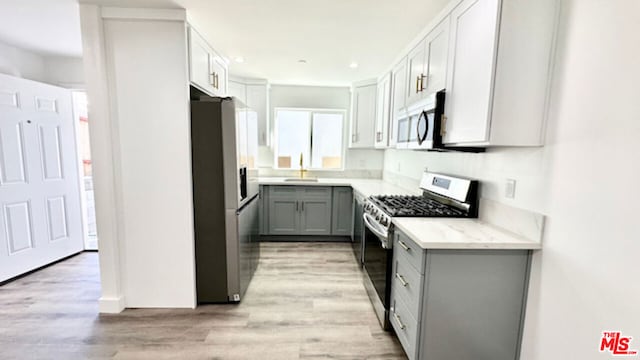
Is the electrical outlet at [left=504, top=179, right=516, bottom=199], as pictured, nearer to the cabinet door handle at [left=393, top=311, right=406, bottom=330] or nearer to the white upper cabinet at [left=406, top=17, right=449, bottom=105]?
the white upper cabinet at [left=406, top=17, right=449, bottom=105]

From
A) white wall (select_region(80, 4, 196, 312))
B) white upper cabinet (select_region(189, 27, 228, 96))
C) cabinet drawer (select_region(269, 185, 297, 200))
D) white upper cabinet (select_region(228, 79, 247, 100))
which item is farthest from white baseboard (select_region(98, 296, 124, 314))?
white upper cabinet (select_region(228, 79, 247, 100))

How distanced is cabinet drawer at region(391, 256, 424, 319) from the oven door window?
2.9 inches

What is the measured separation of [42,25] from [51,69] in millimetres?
1297

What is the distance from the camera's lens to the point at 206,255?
2525 mm

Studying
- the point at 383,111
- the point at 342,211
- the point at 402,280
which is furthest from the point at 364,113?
the point at 402,280

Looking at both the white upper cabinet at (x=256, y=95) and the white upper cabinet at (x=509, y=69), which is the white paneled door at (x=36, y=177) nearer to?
the white upper cabinet at (x=256, y=95)

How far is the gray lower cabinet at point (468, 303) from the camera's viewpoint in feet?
5.20

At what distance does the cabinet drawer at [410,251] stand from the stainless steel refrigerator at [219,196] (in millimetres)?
1394

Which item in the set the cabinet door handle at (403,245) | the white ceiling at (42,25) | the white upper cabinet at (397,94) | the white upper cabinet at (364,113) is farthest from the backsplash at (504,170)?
the white ceiling at (42,25)

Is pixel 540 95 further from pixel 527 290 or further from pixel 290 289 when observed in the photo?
pixel 290 289

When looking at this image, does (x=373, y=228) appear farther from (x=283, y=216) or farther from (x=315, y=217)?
(x=283, y=216)

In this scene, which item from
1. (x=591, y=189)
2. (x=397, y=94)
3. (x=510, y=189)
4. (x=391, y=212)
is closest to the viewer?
(x=591, y=189)

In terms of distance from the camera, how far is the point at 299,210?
424cm

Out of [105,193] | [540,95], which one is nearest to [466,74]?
[540,95]
